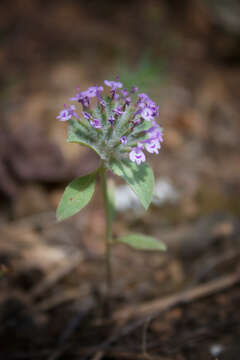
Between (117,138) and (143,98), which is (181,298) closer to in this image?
(117,138)


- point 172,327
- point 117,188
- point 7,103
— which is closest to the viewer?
point 172,327

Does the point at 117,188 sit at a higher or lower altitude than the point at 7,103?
lower

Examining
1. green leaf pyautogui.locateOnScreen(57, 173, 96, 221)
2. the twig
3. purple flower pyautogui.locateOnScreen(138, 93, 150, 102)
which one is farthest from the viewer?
the twig

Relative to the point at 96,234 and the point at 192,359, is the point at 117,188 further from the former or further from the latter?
the point at 192,359

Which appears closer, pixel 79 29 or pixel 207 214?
pixel 207 214

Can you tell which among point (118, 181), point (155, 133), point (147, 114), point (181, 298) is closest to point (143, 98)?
point (147, 114)

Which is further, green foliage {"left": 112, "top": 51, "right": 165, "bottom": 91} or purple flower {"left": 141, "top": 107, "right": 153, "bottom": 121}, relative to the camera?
green foliage {"left": 112, "top": 51, "right": 165, "bottom": 91}

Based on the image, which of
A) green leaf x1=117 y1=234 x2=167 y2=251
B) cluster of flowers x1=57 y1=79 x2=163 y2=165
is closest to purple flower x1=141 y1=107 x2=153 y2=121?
cluster of flowers x1=57 y1=79 x2=163 y2=165

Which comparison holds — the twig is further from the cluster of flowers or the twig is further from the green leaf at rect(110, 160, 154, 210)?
the cluster of flowers

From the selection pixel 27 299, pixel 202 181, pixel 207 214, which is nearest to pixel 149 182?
pixel 27 299
